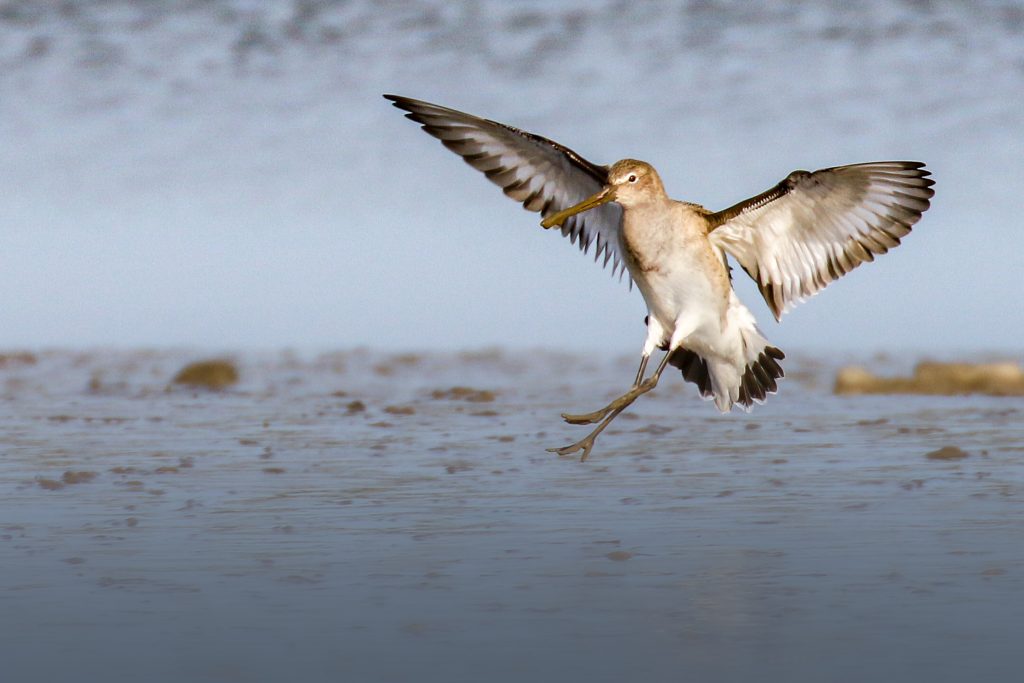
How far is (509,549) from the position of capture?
7.71m

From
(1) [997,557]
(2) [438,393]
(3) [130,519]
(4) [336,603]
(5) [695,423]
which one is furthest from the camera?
(2) [438,393]

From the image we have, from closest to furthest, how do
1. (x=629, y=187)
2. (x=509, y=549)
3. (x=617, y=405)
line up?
(x=509, y=549), (x=629, y=187), (x=617, y=405)

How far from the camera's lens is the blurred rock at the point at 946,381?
748 inches

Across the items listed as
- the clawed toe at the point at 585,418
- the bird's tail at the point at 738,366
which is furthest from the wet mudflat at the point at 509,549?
the bird's tail at the point at 738,366

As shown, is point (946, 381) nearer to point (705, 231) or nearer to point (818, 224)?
point (818, 224)

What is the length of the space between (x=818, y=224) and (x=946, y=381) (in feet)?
34.5

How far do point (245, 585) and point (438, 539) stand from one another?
1.47 meters

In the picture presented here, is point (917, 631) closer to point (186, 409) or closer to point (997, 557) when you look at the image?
point (997, 557)

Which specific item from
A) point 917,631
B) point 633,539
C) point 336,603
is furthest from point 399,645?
point 633,539

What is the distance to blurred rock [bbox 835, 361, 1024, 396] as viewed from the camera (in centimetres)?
1900

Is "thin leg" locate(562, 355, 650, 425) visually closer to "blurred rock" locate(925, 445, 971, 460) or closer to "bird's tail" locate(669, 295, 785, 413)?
"bird's tail" locate(669, 295, 785, 413)

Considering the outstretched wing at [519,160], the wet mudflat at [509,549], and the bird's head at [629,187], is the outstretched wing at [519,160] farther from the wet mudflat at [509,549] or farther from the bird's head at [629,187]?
the wet mudflat at [509,549]

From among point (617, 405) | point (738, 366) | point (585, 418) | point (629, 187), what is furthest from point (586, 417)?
point (629, 187)

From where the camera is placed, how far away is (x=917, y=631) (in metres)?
5.77
